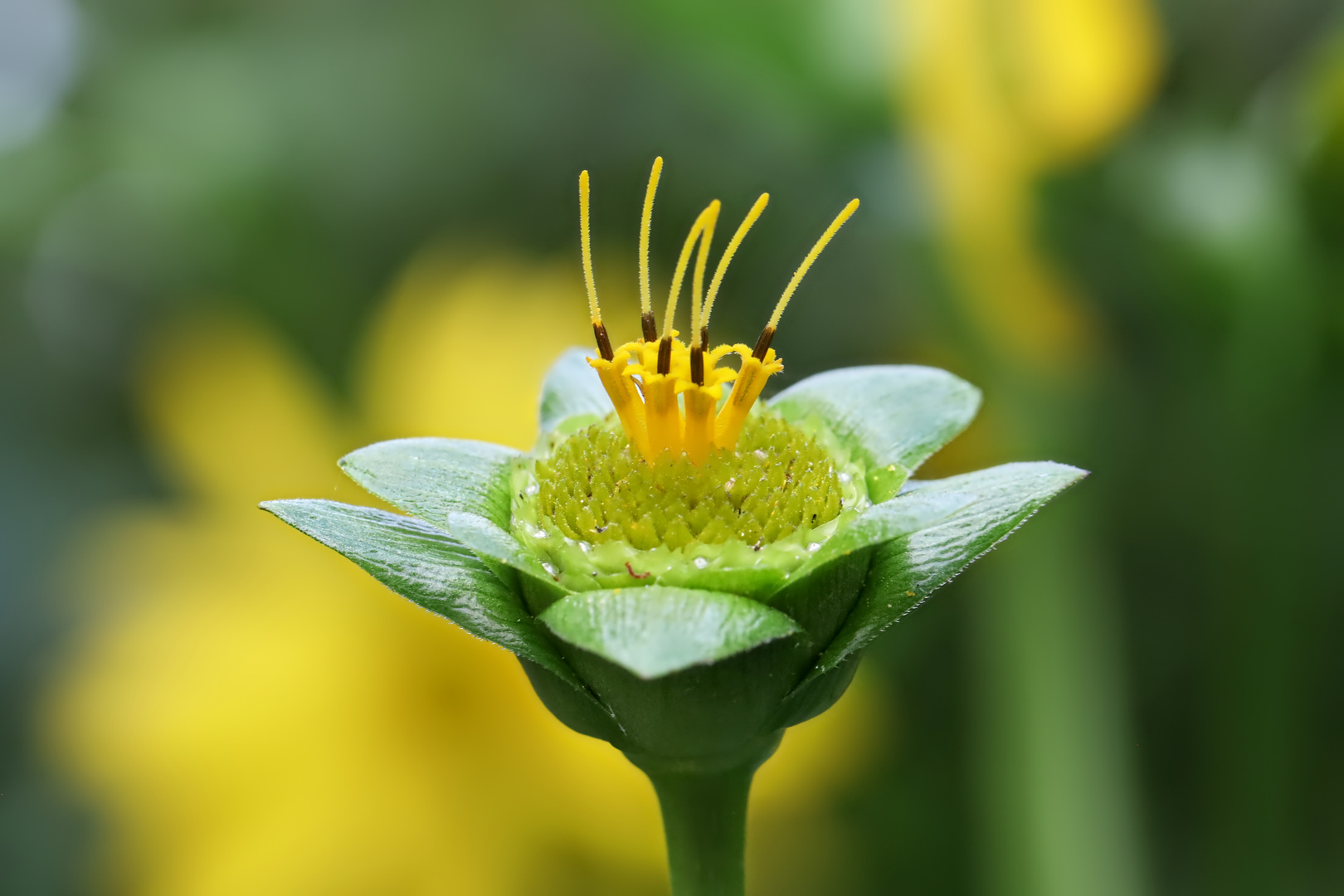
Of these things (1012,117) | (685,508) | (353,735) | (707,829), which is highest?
(1012,117)

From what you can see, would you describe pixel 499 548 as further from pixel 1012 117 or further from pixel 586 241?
pixel 1012 117

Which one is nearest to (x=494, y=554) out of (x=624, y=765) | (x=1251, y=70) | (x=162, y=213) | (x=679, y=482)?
(x=679, y=482)

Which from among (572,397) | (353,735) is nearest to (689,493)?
(572,397)

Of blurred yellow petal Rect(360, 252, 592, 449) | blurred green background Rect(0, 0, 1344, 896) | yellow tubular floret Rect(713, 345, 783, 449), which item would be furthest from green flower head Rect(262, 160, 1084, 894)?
blurred yellow petal Rect(360, 252, 592, 449)

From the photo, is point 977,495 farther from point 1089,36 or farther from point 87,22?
point 87,22

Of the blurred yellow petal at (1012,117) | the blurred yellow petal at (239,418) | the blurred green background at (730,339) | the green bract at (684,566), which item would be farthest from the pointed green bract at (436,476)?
the blurred yellow petal at (239,418)

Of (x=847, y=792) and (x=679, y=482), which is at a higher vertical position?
(x=679, y=482)

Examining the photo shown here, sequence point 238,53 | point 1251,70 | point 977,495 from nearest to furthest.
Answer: point 977,495 → point 1251,70 → point 238,53
